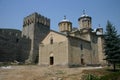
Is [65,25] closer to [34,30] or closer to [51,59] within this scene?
[51,59]

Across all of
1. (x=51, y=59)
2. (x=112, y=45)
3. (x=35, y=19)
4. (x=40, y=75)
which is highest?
(x=35, y=19)

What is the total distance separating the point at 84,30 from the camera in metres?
39.2

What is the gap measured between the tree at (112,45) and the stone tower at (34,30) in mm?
30435

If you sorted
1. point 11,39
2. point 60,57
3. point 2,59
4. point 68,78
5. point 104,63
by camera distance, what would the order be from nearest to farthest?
point 68,78 < point 60,57 < point 104,63 < point 2,59 < point 11,39

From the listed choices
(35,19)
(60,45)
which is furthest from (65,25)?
(35,19)

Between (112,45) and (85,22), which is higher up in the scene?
(85,22)

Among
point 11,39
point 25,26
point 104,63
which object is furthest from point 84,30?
point 25,26

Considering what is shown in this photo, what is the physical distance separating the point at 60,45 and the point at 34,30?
86.7 ft

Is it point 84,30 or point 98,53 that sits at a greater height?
point 84,30

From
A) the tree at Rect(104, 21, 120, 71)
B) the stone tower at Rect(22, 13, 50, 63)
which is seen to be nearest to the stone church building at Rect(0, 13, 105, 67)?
the stone tower at Rect(22, 13, 50, 63)

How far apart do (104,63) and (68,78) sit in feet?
74.6

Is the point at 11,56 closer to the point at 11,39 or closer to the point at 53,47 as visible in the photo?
the point at 11,39

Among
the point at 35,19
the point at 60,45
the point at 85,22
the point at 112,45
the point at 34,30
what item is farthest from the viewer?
the point at 35,19

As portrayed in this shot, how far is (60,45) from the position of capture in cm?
3161
